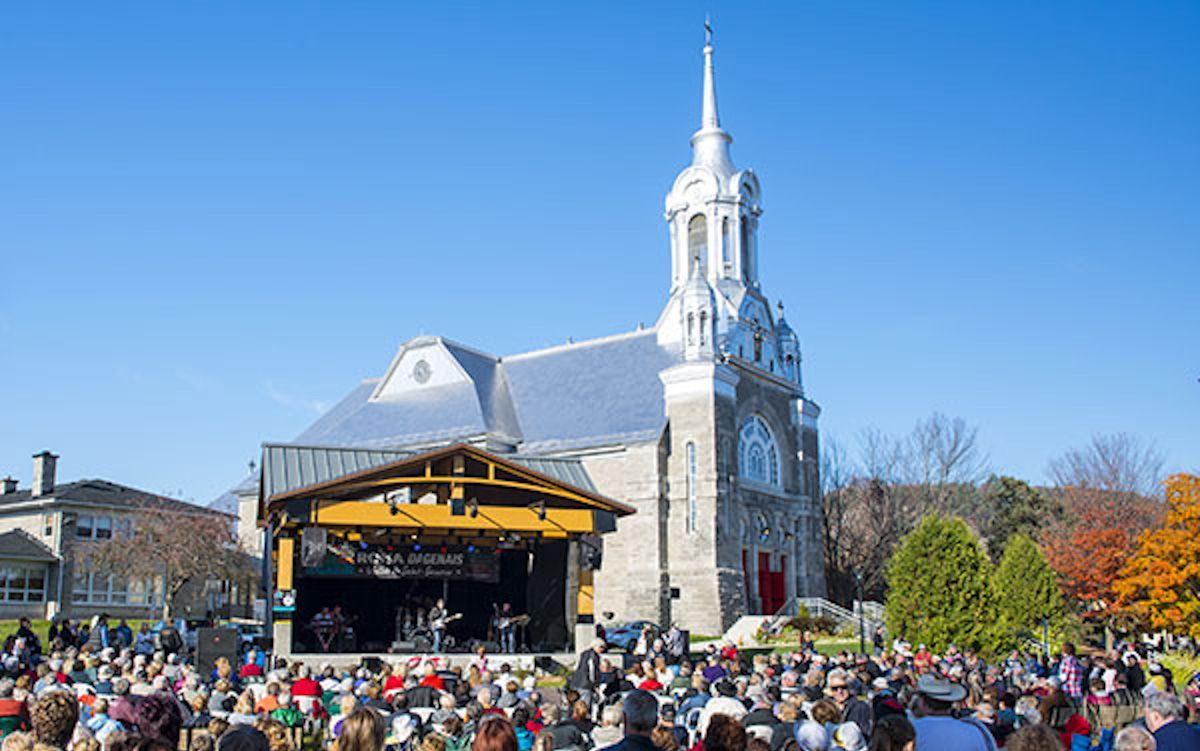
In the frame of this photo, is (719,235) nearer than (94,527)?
No

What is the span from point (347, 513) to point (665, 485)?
2019 centimetres

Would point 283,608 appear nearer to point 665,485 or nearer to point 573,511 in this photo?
point 573,511

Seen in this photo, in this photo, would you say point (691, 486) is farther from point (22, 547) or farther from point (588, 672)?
point (588, 672)

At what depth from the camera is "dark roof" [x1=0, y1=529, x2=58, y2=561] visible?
141 feet

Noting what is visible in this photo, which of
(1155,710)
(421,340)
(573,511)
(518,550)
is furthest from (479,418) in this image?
(1155,710)

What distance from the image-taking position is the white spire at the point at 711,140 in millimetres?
51781

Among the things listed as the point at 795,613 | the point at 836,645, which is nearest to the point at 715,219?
the point at 795,613

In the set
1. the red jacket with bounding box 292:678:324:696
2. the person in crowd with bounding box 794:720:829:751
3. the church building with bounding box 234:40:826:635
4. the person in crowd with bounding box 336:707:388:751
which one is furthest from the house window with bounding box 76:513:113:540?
the person in crowd with bounding box 336:707:388:751

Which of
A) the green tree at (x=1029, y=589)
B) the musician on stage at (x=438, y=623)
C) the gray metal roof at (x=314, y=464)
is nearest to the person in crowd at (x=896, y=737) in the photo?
the gray metal roof at (x=314, y=464)

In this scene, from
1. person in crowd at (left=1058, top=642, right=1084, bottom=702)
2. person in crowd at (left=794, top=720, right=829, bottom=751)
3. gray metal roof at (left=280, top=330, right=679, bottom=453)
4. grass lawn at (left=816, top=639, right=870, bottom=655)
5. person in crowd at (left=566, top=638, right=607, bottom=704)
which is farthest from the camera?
gray metal roof at (left=280, top=330, right=679, bottom=453)

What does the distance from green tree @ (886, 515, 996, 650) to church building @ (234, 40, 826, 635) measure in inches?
478

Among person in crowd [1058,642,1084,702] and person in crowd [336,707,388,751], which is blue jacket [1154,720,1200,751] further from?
person in crowd [1058,642,1084,702]

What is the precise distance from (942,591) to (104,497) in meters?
34.1

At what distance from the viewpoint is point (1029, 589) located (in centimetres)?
3669
